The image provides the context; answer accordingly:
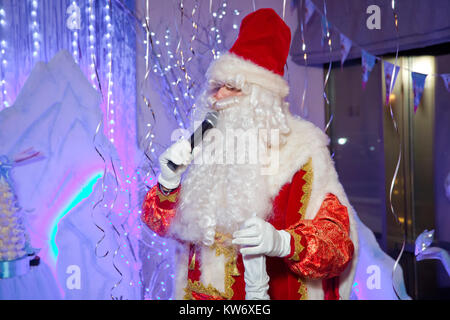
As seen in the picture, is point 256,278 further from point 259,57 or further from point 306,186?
point 259,57

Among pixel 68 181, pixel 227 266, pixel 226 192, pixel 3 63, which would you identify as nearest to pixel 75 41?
pixel 3 63

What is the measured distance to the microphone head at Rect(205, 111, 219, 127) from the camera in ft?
5.37

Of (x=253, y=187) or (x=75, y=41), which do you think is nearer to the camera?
(x=253, y=187)

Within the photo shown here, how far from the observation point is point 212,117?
166 centimetres

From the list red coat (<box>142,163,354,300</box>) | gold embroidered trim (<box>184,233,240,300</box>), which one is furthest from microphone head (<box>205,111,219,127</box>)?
gold embroidered trim (<box>184,233,240,300</box>)

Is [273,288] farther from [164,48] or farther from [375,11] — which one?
[375,11]

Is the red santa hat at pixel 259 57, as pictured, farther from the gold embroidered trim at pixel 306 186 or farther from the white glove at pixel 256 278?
the white glove at pixel 256 278

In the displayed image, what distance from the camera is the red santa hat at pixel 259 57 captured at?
67.4 inches

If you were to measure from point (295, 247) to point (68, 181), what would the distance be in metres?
1.74

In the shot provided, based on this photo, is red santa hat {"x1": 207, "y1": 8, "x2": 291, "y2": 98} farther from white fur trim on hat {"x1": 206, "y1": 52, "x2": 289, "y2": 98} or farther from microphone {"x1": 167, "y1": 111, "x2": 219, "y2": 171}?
microphone {"x1": 167, "y1": 111, "x2": 219, "y2": 171}

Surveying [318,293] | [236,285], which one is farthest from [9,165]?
[318,293]

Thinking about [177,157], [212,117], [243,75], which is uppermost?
[243,75]

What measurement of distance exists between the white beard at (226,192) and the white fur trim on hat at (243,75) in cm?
8
